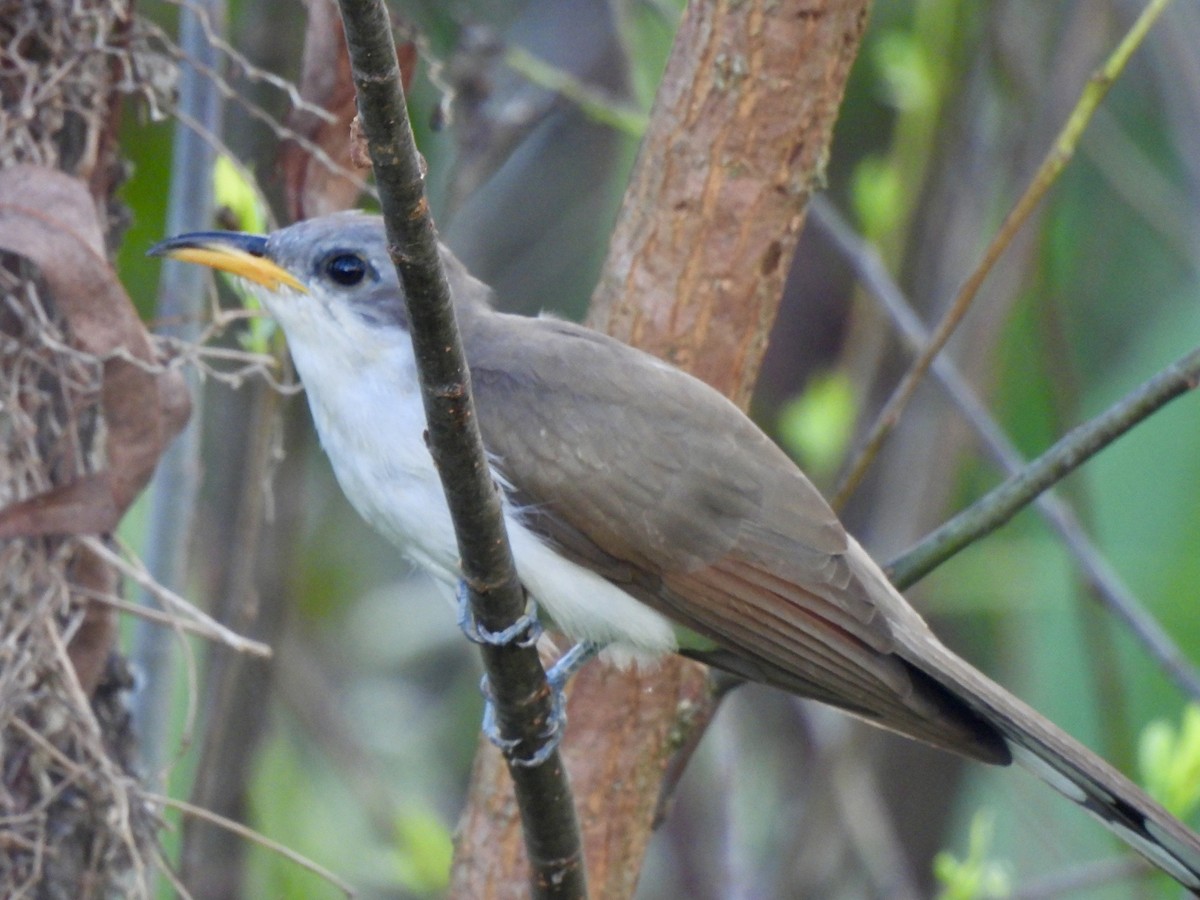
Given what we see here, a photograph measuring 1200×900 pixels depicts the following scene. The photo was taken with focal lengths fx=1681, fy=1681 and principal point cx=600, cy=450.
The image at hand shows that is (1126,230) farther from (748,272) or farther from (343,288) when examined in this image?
(343,288)

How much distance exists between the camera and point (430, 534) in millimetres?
2711

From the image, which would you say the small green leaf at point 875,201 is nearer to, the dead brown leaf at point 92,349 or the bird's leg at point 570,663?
the bird's leg at point 570,663

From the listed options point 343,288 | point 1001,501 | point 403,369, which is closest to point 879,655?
Answer: point 1001,501

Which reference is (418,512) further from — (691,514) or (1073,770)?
(1073,770)

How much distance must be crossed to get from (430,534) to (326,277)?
57cm

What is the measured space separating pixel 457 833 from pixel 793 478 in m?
0.89

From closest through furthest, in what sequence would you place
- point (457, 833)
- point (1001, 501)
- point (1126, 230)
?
point (1001, 501)
point (457, 833)
point (1126, 230)

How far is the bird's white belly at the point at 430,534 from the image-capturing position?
2736 millimetres

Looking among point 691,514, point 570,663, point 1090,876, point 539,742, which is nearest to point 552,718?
point 539,742

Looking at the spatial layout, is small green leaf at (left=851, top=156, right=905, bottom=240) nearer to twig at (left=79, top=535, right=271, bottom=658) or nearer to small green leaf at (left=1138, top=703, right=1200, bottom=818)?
small green leaf at (left=1138, top=703, right=1200, bottom=818)

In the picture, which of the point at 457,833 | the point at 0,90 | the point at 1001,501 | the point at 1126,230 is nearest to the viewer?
the point at 1001,501

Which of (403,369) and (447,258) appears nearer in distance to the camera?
(403,369)

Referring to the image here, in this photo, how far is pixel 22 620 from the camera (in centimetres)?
281

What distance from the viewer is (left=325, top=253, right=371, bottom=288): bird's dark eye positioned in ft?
9.79
